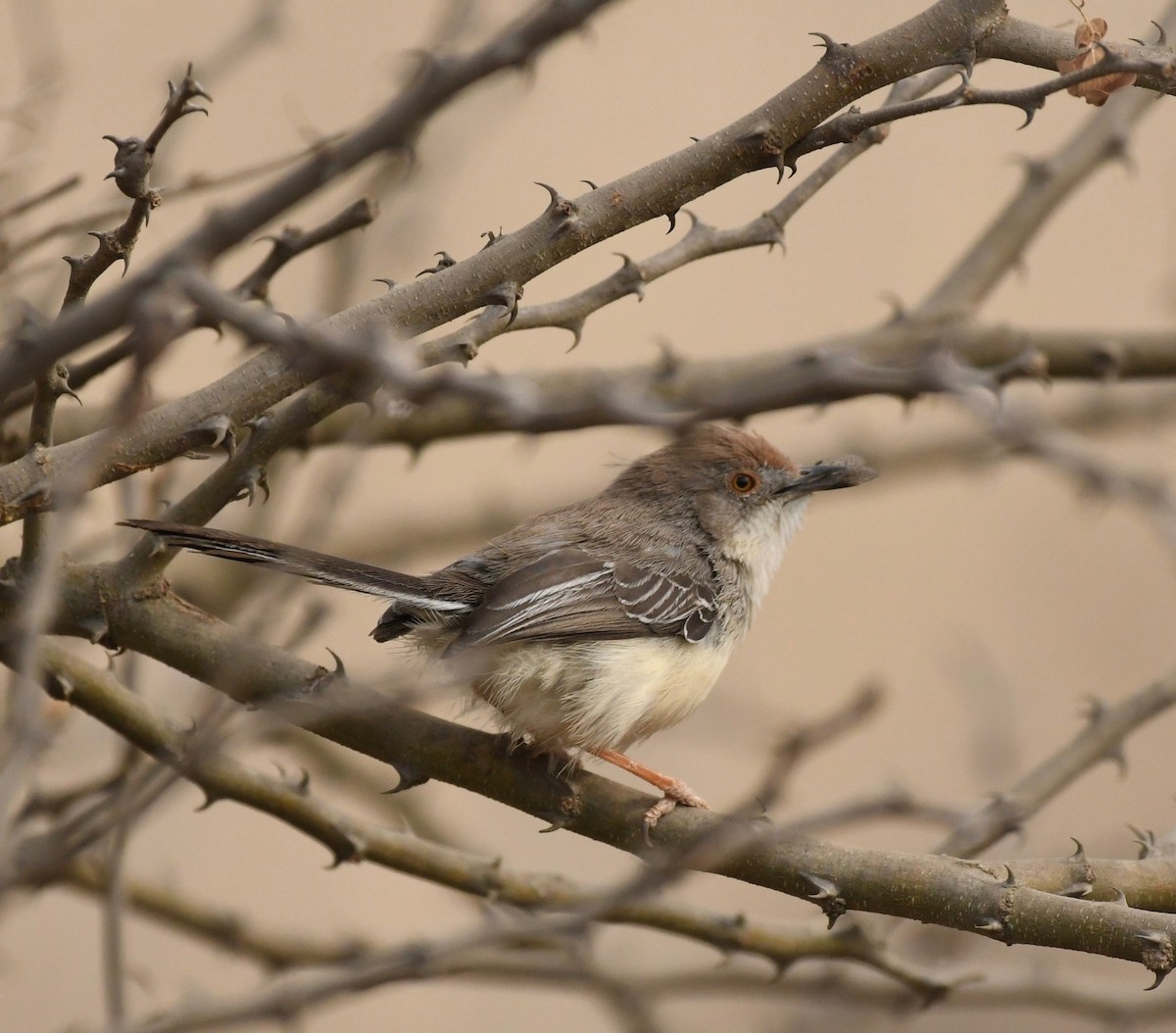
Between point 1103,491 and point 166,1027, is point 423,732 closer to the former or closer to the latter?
A: point 166,1027

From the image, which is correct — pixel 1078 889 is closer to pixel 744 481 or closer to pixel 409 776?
pixel 409 776

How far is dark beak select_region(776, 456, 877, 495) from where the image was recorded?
442cm

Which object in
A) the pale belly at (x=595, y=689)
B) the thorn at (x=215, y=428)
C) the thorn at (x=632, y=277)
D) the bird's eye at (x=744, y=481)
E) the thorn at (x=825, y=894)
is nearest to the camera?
the thorn at (x=215, y=428)

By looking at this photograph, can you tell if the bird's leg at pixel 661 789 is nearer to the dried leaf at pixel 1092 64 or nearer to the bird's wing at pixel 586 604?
the bird's wing at pixel 586 604

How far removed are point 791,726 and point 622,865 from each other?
460 cm

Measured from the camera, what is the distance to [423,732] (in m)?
3.37

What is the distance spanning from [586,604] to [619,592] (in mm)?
156

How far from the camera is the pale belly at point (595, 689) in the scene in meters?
3.87

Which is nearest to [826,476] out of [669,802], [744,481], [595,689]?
[744,481]

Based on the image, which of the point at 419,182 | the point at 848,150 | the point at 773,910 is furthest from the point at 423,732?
the point at 773,910

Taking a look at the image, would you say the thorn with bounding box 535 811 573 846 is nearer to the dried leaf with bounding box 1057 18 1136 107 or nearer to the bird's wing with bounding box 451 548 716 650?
the bird's wing with bounding box 451 548 716 650

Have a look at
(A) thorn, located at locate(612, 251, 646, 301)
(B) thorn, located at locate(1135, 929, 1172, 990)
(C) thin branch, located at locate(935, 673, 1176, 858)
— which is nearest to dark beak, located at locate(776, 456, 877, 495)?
(C) thin branch, located at locate(935, 673, 1176, 858)

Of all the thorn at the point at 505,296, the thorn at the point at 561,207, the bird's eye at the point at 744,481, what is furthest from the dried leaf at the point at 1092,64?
the bird's eye at the point at 744,481

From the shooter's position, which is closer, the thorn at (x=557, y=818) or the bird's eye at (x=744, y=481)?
the thorn at (x=557, y=818)
